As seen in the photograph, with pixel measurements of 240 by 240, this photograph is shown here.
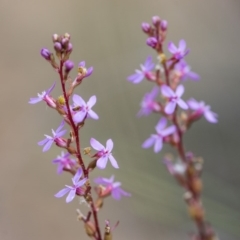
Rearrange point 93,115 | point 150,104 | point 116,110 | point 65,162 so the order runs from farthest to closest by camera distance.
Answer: point 116,110 < point 150,104 < point 65,162 < point 93,115

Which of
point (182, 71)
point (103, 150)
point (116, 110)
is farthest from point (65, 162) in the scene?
point (116, 110)

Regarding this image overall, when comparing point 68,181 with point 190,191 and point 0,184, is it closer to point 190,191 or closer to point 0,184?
point 0,184

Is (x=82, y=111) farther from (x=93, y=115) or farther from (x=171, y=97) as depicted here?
(x=171, y=97)

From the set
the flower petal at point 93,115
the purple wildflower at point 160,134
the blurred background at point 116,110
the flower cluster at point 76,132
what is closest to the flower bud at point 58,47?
the flower cluster at point 76,132

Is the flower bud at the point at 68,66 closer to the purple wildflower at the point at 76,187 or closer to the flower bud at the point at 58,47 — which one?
the flower bud at the point at 58,47

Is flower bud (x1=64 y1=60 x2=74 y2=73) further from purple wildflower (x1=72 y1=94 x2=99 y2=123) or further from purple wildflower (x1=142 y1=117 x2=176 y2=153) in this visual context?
purple wildflower (x1=142 y1=117 x2=176 y2=153)
